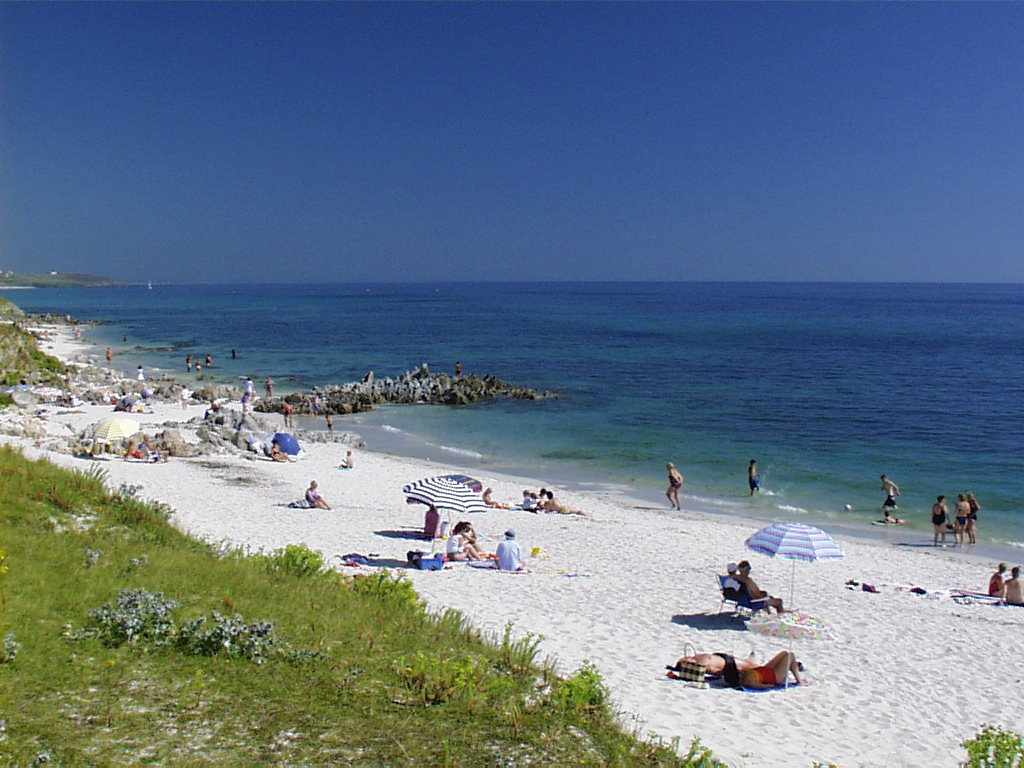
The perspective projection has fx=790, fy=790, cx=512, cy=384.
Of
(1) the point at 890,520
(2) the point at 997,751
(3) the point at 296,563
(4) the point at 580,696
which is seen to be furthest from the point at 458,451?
(2) the point at 997,751

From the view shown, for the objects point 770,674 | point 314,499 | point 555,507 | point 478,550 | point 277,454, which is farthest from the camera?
point 277,454

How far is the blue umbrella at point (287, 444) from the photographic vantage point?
27.4m

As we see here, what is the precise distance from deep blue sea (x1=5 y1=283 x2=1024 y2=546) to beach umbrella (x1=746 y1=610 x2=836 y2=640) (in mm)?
10967

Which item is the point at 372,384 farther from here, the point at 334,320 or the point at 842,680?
the point at 334,320

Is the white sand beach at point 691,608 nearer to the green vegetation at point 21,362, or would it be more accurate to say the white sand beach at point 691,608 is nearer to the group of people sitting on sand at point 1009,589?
the group of people sitting on sand at point 1009,589

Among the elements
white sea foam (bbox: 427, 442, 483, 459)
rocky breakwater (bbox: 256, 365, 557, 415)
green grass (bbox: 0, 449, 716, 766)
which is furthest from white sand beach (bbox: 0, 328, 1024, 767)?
rocky breakwater (bbox: 256, 365, 557, 415)

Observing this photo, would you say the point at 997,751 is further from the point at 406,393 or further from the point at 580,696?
the point at 406,393

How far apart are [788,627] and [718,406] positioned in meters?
30.3

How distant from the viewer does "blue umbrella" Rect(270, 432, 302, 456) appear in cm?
2741

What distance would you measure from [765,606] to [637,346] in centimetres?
6375

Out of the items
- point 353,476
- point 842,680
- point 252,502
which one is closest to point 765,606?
point 842,680

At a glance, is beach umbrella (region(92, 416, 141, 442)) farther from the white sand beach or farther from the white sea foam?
the white sea foam

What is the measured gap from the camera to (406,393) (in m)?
45.4

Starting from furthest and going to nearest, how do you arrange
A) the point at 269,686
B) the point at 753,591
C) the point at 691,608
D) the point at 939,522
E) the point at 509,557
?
the point at 939,522
the point at 509,557
the point at 691,608
the point at 753,591
the point at 269,686
